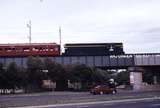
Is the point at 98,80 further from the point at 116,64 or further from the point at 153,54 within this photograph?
the point at 153,54

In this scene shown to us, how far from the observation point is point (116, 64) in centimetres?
9094

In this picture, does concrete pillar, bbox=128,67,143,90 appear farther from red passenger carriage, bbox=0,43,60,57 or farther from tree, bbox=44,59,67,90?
red passenger carriage, bbox=0,43,60,57

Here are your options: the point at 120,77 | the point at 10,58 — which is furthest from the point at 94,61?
the point at 120,77

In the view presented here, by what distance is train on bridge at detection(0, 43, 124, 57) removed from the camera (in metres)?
79.1

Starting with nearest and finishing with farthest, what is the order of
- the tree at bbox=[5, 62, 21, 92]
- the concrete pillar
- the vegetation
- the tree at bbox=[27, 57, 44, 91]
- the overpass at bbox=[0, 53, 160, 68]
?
Answer: the tree at bbox=[5, 62, 21, 92] → the vegetation → the tree at bbox=[27, 57, 44, 91] → the concrete pillar → the overpass at bbox=[0, 53, 160, 68]

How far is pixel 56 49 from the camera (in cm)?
8031

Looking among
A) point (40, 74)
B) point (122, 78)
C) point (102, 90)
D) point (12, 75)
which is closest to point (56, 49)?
point (40, 74)

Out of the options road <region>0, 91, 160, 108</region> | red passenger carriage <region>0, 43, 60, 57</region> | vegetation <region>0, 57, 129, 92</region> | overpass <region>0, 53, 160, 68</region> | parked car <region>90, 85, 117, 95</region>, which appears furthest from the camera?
overpass <region>0, 53, 160, 68</region>

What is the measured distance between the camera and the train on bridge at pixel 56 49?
79.1 m

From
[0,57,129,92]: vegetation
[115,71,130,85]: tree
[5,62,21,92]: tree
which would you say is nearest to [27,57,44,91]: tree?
[0,57,129,92]: vegetation

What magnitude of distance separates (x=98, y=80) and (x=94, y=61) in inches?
191

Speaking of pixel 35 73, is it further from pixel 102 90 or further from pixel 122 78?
pixel 122 78

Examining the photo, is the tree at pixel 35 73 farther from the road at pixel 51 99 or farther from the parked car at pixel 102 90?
the road at pixel 51 99

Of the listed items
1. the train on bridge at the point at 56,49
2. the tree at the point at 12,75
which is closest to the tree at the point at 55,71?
the train on bridge at the point at 56,49
